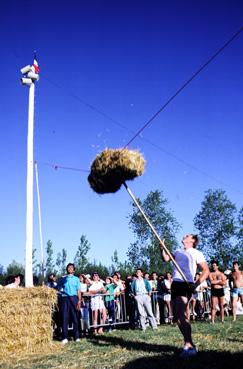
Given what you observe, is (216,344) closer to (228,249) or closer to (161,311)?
(161,311)

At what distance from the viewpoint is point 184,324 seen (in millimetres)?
6016

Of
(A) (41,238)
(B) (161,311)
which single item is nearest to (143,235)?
(A) (41,238)

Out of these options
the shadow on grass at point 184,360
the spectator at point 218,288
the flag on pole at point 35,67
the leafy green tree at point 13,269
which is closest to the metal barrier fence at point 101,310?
the spectator at point 218,288

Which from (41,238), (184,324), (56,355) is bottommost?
(56,355)

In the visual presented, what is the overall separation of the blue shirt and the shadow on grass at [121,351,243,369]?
13.6ft

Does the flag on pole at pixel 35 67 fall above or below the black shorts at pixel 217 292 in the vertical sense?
above

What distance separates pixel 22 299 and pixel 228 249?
39127mm

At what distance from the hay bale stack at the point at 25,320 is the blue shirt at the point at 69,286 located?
71 cm

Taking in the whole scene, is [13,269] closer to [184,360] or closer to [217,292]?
[217,292]

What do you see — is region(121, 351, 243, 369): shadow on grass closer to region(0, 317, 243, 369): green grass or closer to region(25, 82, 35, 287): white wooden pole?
region(0, 317, 243, 369): green grass

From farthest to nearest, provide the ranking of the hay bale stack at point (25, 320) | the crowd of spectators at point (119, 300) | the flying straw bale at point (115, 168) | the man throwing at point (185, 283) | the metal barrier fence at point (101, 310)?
the metal barrier fence at point (101, 310) < the crowd of spectators at point (119, 300) < the hay bale stack at point (25, 320) < the flying straw bale at point (115, 168) < the man throwing at point (185, 283)

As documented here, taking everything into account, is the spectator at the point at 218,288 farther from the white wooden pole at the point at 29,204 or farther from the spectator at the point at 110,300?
the white wooden pole at the point at 29,204

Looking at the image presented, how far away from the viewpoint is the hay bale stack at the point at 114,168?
6.55 meters

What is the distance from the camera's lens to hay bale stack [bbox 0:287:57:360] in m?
8.21
